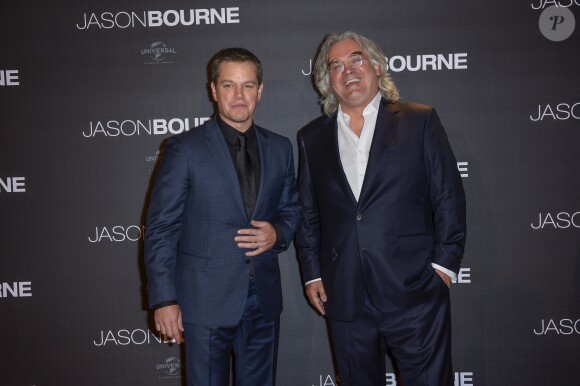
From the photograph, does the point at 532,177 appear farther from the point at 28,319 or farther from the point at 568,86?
the point at 28,319

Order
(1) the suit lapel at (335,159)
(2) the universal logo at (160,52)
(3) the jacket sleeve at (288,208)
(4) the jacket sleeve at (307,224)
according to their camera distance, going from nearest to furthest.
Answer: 1. (1) the suit lapel at (335,159)
2. (3) the jacket sleeve at (288,208)
3. (4) the jacket sleeve at (307,224)
4. (2) the universal logo at (160,52)

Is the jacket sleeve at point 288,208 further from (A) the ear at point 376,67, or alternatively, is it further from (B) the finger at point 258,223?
(A) the ear at point 376,67

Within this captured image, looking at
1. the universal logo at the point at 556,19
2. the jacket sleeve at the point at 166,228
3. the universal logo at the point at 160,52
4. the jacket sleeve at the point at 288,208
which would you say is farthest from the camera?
the universal logo at the point at 160,52

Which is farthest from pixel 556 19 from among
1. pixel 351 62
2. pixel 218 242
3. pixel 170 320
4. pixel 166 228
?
pixel 170 320

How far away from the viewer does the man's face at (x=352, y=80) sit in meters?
2.23

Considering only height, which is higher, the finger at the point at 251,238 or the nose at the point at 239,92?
the nose at the point at 239,92

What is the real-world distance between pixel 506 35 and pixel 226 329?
2.63m

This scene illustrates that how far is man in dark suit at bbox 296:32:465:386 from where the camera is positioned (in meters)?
2.10

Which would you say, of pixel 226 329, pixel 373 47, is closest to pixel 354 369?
pixel 226 329

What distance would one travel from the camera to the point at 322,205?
229cm

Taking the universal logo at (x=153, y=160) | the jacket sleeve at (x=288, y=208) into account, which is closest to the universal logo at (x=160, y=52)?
the universal logo at (x=153, y=160)

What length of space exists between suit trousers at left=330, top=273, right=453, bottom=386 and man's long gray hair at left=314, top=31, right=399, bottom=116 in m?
1.04

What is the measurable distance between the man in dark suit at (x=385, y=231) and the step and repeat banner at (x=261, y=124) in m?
0.83

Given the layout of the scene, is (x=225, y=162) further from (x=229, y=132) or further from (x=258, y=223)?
(x=258, y=223)
